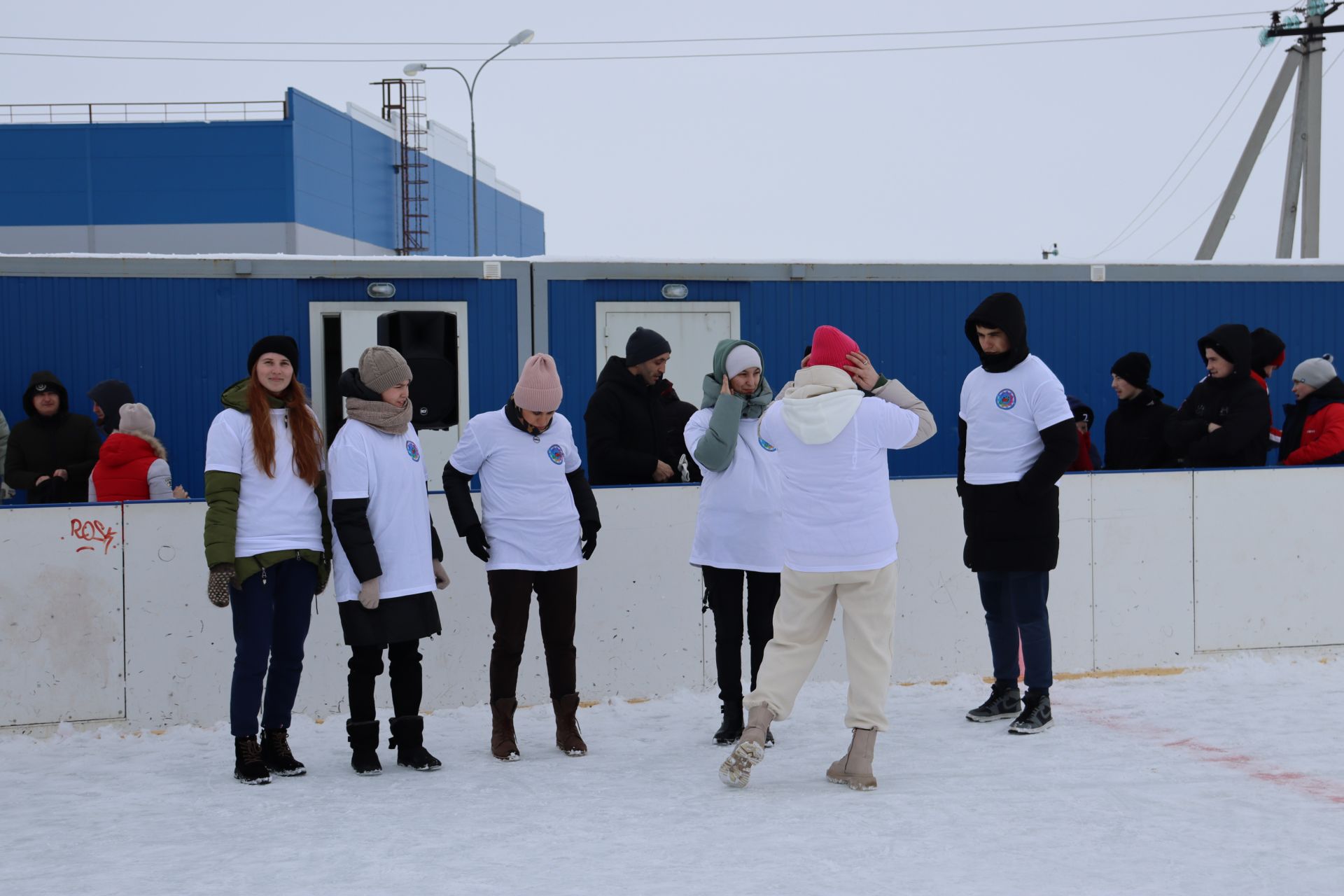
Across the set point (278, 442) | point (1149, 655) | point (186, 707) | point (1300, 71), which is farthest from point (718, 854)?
point (1300, 71)

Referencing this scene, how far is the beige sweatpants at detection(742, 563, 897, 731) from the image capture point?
446 centimetres

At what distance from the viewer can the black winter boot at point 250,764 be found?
464cm

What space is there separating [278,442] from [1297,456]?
523cm

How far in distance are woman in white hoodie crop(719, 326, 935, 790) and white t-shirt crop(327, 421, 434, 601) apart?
1.27 meters

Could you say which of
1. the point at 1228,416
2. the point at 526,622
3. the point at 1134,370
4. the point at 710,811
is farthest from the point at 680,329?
the point at 710,811

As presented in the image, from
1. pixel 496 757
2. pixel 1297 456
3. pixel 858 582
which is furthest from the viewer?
pixel 1297 456

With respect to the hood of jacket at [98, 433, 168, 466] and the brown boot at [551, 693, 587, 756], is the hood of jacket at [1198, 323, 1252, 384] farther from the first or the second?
the hood of jacket at [98, 433, 168, 466]

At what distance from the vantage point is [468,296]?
9.68m

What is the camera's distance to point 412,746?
15.9ft

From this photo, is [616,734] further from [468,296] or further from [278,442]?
[468,296]

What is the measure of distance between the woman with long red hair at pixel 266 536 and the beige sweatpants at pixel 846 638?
1603 millimetres

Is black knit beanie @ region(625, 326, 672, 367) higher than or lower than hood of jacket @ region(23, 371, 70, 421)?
higher

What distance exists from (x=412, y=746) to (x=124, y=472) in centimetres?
238

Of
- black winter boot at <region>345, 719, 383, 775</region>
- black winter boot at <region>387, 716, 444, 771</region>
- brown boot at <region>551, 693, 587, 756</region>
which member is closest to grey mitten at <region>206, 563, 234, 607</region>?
black winter boot at <region>345, 719, 383, 775</region>
